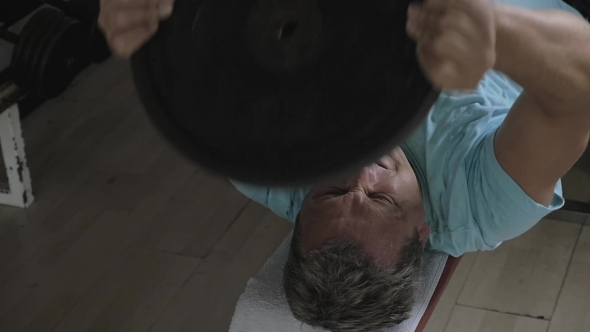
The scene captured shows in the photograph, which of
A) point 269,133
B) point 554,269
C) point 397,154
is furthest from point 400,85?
point 554,269

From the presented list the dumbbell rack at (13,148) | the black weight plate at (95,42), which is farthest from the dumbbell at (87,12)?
the dumbbell rack at (13,148)

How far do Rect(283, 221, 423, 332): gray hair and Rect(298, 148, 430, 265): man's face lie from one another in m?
A: 0.02

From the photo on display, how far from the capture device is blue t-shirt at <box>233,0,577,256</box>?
105cm

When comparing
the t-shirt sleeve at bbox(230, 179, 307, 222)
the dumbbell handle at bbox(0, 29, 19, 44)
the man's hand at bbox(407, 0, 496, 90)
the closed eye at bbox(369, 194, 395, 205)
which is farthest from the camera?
the dumbbell handle at bbox(0, 29, 19, 44)

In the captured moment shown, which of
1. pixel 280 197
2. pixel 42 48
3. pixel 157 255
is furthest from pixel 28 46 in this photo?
pixel 280 197

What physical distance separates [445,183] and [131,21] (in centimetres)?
57

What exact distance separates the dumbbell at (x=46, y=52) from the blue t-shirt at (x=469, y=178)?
2.97 feet

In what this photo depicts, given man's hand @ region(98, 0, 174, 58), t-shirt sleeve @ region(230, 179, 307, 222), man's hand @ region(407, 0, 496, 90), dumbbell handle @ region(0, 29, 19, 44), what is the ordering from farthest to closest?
dumbbell handle @ region(0, 29, 19, 44) < t-shirt sleeve @ region(230, 179, 307, 222) < man's hand @ region(98, 0, 174, 58) < man's hand @ region(407, 0, 496, 90)

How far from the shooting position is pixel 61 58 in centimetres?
202

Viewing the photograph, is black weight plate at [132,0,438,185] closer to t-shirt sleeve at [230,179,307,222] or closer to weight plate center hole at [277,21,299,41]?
weight plate center hole at [277,21,299,41]

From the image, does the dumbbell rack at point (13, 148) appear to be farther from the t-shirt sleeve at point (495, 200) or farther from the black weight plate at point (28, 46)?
the t-shirt sleeve at point (495, 200)

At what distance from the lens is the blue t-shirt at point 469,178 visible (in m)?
1.05

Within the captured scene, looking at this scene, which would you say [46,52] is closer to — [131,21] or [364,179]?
[364,179]

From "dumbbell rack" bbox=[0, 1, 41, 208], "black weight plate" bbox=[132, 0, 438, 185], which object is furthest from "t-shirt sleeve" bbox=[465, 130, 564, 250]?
"dumbbell rack" bbox=[0, 1, 41, 208]
